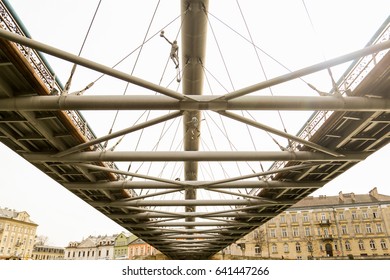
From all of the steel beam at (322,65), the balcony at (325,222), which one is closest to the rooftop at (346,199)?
the balcony at (325,222)

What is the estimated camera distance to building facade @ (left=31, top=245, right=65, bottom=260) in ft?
389

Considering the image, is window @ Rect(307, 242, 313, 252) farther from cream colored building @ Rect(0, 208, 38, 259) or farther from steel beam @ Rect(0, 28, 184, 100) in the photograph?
cream colored building @ Rect(0, 208, 38, 259)

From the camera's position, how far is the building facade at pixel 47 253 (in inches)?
4667

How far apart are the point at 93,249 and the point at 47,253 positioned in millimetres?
24024

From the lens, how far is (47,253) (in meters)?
124

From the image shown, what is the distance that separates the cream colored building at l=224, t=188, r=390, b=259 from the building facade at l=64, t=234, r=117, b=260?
2126 inches

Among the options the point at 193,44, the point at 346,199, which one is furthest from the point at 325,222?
the point at 193,44

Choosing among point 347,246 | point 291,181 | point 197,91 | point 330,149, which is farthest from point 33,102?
point 347,246

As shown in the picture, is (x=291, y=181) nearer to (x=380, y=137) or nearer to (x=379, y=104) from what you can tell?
(x=380, y=137)

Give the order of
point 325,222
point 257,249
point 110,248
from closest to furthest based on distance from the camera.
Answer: point 325,222
point 257,249
point 110,248

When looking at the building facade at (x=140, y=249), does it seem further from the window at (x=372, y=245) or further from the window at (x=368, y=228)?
the window at (x=372, y=245)

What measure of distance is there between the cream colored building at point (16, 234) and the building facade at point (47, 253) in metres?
26.0

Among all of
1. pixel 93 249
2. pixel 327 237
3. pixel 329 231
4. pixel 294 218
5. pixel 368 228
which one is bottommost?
pixel 327 237

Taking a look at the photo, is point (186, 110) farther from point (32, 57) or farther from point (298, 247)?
point (298, 247)
